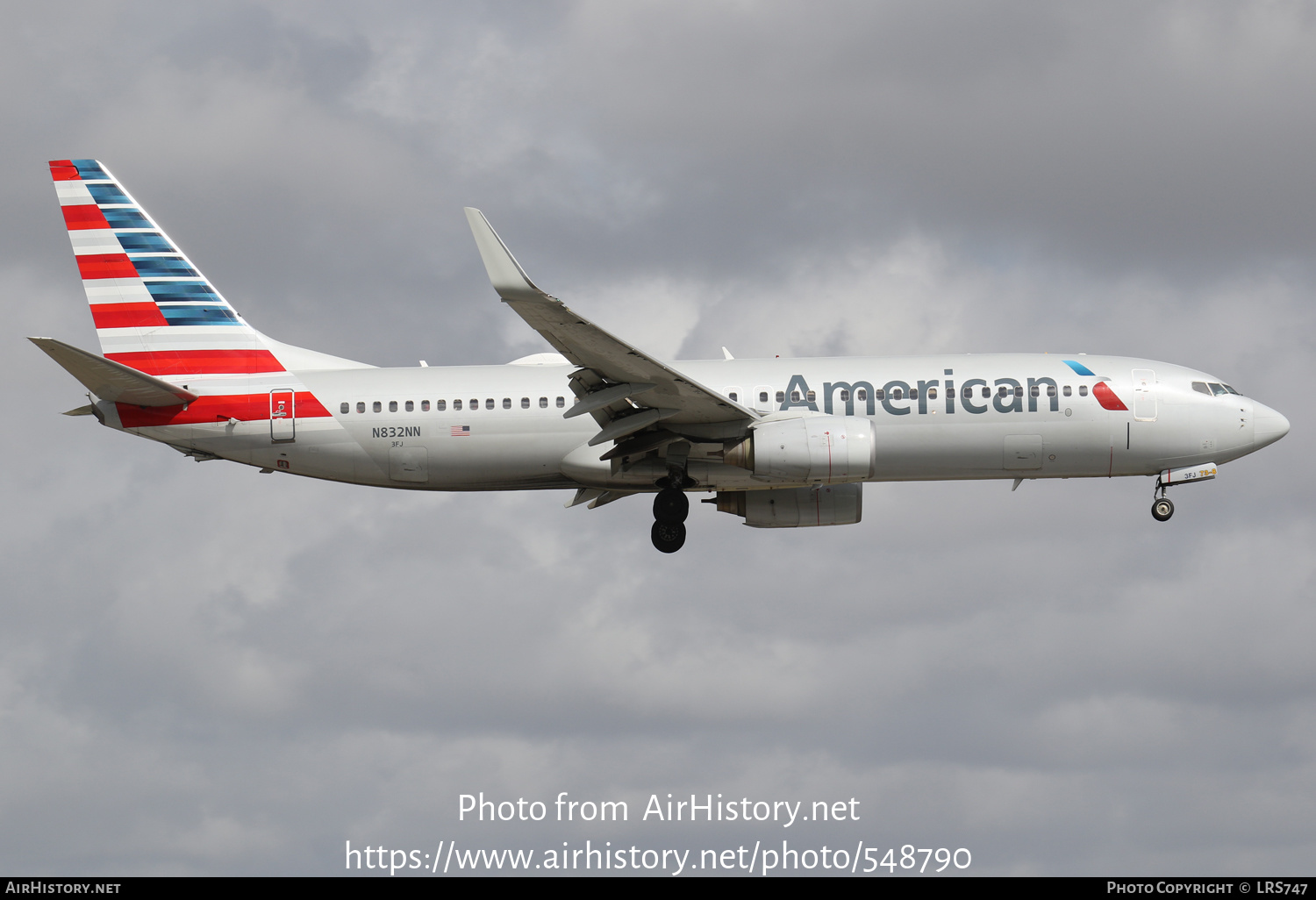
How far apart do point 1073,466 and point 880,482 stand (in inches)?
202

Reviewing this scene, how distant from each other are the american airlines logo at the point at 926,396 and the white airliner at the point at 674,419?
2.0 inches

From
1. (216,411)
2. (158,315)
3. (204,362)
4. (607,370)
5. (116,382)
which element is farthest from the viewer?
(158,315)

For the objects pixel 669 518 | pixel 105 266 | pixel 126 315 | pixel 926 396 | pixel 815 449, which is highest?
pixel 105 266

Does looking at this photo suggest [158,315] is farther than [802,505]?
Yes

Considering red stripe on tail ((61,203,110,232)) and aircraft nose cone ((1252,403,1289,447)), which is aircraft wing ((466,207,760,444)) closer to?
aircraft nose cone ((1252,403,1289,447))

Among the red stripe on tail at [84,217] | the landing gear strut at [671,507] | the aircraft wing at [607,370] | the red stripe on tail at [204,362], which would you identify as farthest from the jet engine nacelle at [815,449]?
the red stripe on tail at [84,217]

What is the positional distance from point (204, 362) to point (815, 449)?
57.0 feet

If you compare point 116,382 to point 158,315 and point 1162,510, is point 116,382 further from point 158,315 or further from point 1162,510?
point 1162,510

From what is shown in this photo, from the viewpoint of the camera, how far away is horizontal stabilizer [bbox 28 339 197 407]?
3469 centimetres

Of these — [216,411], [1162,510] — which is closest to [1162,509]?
[1162,510]

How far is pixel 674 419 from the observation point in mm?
35875

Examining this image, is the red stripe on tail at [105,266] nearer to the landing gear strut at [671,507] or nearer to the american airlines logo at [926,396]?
the landing gear strut at [671,507]

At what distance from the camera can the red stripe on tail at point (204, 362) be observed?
128 feet

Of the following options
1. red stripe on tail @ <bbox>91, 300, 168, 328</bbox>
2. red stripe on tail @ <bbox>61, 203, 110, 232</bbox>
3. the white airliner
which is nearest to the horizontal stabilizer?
the white airliner
